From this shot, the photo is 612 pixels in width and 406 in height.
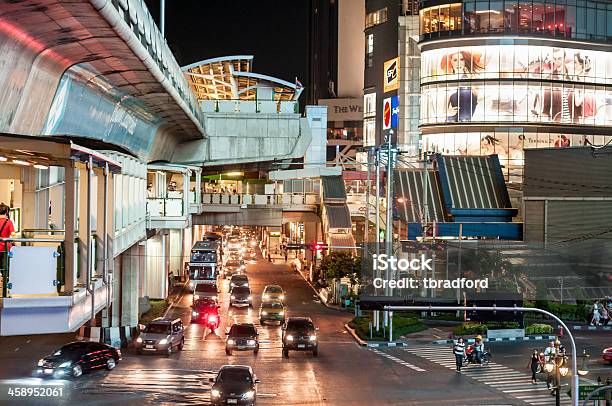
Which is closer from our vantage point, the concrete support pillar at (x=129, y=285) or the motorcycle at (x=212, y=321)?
the concrete support pillar at (x=129, y=285)

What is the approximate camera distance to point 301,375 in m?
31.0

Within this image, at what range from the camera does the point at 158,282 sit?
54.1m

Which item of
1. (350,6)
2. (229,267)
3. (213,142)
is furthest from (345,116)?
(213,142)

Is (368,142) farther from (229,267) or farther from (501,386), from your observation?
(501,386)

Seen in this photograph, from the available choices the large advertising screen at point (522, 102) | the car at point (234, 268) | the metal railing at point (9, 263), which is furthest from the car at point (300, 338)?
the large advertising screen at point (522, 102)

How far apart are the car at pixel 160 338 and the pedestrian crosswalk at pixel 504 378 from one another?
978 cm

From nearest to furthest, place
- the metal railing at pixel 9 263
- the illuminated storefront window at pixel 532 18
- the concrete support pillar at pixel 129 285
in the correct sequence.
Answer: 1. the metal railing at pixel 9 263
2. the concrete support pillar at pixel 129 285
3. the illuminated storefront window at pixel 532 18

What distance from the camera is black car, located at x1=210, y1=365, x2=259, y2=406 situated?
24.7 meters

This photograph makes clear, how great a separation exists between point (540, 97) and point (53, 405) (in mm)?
63362

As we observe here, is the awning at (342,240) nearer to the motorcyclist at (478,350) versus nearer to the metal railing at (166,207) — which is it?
the metal railing at (166,207)

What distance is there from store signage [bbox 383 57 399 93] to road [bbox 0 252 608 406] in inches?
2297

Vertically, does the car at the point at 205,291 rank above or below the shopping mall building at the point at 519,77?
below

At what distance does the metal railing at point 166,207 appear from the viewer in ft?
133

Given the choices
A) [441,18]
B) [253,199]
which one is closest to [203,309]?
[253,199]
